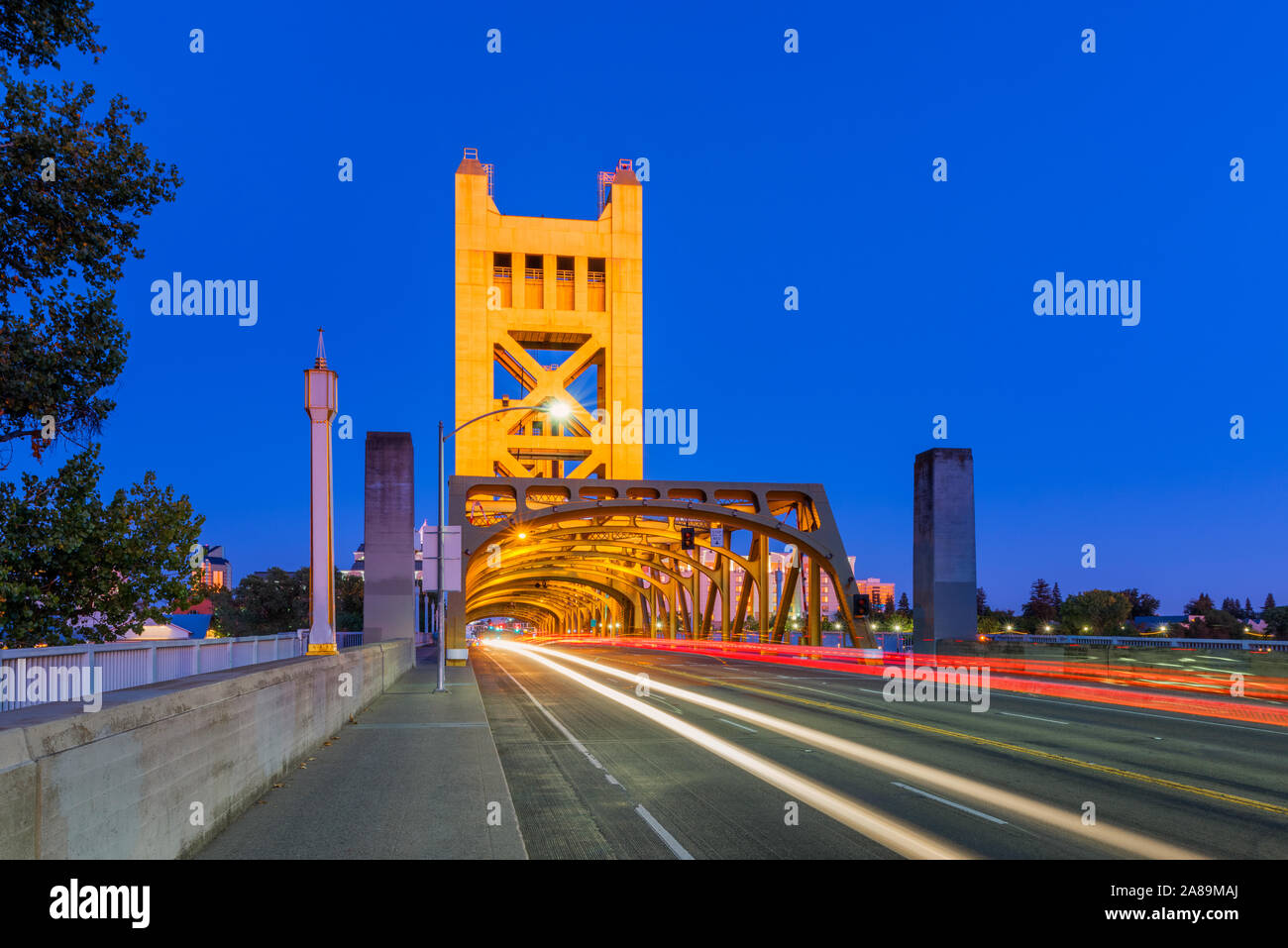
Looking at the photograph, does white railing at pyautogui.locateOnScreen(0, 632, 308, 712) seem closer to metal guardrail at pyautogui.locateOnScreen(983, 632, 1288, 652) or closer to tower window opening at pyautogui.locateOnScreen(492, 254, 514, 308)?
metal guardrail at pyautogui.locateOnScreen(983, 632, 1288, 652)

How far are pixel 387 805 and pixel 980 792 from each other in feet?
21.4

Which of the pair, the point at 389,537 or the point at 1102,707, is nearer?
the point at 1102,707

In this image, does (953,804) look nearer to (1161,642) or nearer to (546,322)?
(1161,642)

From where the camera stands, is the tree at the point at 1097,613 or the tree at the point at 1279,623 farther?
the tree at the point at 1097,613

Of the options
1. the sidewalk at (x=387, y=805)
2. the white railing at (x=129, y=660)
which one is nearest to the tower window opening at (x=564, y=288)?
the sidewalk at (x=387, y=805)

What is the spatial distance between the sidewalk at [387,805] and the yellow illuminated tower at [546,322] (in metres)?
62.5

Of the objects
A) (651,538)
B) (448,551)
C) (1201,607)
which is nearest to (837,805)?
(448,551)

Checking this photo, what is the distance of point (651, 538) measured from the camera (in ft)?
268

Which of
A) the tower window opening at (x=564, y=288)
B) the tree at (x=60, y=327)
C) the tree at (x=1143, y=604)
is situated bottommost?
the tree at (x=1143, y=604)

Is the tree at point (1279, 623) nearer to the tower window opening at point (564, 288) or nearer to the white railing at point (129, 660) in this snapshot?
the tower window opening at point (564, 288)

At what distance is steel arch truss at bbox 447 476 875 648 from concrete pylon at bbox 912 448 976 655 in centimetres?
470

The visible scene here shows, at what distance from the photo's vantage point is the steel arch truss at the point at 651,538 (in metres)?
55.4
